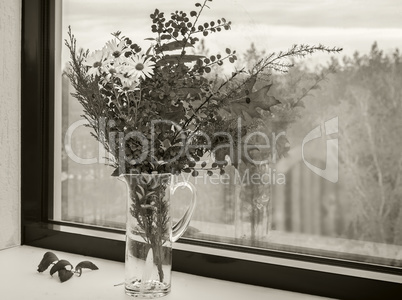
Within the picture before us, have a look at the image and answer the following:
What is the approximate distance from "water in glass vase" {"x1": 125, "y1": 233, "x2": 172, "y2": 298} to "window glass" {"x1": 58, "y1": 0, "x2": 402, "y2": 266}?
25cm

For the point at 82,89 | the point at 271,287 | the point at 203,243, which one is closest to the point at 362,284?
the point at 271,287

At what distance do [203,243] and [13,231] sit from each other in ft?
2.06

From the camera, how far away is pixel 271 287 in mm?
1229

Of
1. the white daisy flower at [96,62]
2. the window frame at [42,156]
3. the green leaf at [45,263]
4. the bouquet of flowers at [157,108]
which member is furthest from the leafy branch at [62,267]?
the white daisy flower at [96,62]

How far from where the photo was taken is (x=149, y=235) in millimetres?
1146

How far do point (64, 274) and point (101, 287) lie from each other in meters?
0.11

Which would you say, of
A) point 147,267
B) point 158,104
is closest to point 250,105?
point 158,104

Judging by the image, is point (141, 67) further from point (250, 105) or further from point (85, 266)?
point (85, 266)

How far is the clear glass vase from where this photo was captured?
1.13 metres

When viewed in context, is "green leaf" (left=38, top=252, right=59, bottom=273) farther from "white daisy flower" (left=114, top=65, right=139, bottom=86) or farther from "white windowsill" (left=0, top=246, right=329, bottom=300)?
"white daisy flower" (left=114, top=65, right=139, bottom=86)

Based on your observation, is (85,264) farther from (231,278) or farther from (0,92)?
(0,92)

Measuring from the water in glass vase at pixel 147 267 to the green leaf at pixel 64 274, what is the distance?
192 mm

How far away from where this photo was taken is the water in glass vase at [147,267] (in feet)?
3.80

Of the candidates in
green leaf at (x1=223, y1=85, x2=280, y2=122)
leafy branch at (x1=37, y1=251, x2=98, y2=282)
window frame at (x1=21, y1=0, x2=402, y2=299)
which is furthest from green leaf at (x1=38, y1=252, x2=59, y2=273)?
green leaf at (x1=223, y1=85, x2=280, y2=122)
